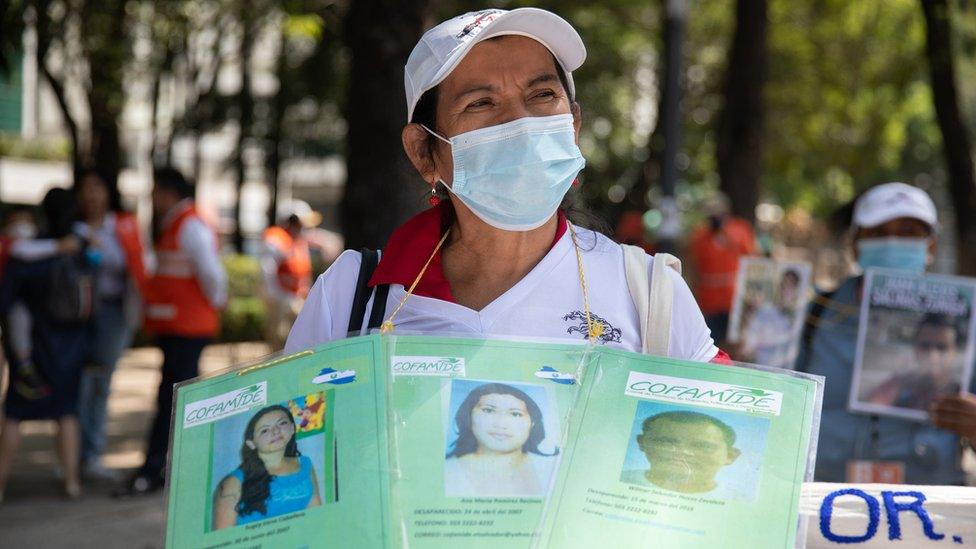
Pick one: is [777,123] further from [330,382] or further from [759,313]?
[330,382]

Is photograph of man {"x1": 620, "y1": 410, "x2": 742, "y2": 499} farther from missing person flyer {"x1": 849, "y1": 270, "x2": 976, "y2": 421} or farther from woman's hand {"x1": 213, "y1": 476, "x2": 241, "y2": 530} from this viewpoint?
missing person flyer {"x1": 849, "y1": 270, "x2": 976, "y2": 421}

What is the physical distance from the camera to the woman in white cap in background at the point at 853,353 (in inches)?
171

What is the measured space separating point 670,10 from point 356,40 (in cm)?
560

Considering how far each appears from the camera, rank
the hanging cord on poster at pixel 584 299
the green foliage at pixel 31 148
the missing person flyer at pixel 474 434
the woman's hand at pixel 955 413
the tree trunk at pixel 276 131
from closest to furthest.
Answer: the missing person flyer at pixel 474 434, the hanging cord on poster at pixel 584 299, the woman's hand at pixel 955 413, the tree trunk at pixel 276 131, the green foliage at pixel 31 148

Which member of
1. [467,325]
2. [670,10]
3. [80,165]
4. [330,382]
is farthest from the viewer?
[80,165]

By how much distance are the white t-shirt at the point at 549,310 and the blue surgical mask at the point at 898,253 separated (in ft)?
8.87

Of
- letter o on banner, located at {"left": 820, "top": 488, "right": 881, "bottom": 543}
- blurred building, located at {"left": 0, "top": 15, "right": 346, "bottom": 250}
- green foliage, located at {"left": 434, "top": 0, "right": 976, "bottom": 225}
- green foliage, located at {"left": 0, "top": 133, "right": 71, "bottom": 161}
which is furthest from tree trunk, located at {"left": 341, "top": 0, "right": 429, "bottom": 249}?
green foliage, located at {"left": 0, "top": 133, "right": 71, "bottom": 161}

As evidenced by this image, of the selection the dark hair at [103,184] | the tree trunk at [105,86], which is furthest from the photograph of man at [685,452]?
the tree trunk at [105,86]

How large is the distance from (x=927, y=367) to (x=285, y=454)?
326cm

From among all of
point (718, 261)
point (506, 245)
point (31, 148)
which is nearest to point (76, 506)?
point (506, 245)

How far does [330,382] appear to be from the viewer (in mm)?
1898

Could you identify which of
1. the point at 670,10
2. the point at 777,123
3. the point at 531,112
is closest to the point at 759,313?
the point at 531,112

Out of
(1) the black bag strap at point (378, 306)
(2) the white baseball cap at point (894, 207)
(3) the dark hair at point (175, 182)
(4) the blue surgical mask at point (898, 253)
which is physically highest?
(3) the dark hair at point (175, 182)

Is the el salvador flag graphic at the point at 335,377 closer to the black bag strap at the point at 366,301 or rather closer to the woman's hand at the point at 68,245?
the black bag strap at the point at 366,301
